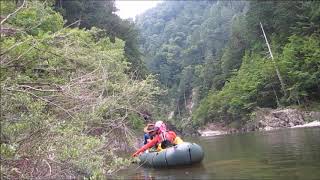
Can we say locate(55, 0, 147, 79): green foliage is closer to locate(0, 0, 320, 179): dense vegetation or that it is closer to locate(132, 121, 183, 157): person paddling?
locate(0, 0, 320, 179): dense vegetation

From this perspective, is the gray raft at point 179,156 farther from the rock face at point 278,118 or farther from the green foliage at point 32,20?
the rock face at point 278,118

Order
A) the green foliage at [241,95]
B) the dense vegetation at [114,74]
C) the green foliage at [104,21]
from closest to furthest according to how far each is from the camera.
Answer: the dense vegetation at [114,74], the green foliage at [104,21], the green foliage at [241,95]

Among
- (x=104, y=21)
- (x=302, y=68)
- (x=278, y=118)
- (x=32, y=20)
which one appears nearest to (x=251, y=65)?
(x=302, y=68)

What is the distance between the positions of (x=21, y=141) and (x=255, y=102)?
31.5m

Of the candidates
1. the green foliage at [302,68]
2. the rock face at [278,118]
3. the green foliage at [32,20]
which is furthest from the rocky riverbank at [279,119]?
the green foliage at [32,20]

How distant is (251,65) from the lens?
42.2m

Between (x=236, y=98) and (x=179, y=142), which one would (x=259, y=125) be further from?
(x=179, y=142)

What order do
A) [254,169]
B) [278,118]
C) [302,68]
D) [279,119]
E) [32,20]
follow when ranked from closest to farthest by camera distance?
[254,169] < [32,20] < [279,119] < [278,118] < [302,68]

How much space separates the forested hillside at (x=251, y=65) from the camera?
32.6m

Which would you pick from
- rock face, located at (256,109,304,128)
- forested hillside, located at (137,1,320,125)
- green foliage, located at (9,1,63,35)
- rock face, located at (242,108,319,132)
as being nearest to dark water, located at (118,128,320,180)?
green foliage, located at (9,1,63,35)

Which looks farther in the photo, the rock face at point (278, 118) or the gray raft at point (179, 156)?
the rock face at point (278, 118)

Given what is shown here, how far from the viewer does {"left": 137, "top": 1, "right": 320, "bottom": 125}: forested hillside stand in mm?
32562

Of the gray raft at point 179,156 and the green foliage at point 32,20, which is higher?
the green foliage at point 32,20

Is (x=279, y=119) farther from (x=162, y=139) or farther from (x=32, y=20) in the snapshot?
(x=32, y=20)
